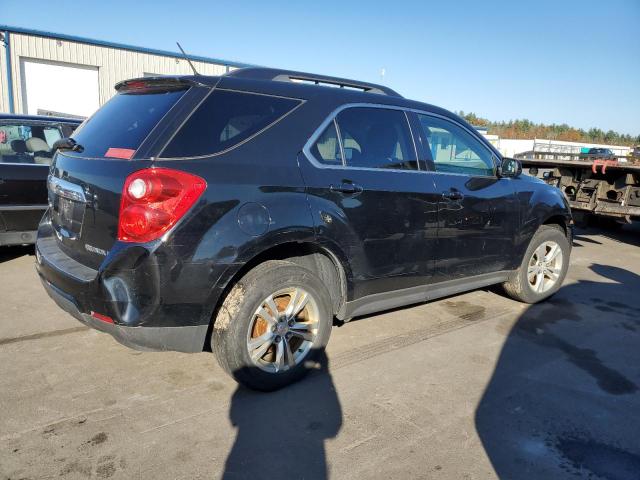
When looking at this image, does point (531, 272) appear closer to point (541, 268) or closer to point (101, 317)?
point (541, 268)

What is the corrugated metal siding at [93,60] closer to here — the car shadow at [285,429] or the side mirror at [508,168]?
the side mirror at [508,168]

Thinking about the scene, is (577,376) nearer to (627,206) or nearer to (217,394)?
(217,394)

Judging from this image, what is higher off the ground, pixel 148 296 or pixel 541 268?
pixel 148 296

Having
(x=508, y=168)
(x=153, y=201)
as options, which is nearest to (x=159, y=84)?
(x=153, y=201)

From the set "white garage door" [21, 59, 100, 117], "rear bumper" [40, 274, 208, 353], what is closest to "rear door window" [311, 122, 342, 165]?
"rear bumper" [40, 274, 208, 353]

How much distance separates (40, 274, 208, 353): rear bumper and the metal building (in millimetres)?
16400

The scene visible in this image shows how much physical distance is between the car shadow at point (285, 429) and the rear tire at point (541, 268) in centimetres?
257

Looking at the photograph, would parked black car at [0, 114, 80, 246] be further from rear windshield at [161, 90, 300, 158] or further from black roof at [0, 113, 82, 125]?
rear windshield at [161, 90, 300, 158]

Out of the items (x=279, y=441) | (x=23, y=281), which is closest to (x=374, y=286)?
(x=279, y=441)

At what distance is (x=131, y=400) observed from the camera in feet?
9.80

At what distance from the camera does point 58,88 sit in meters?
17.3

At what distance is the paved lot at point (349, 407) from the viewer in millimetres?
2490

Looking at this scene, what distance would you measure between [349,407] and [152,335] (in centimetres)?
123

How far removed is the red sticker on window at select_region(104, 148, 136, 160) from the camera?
2748mm
